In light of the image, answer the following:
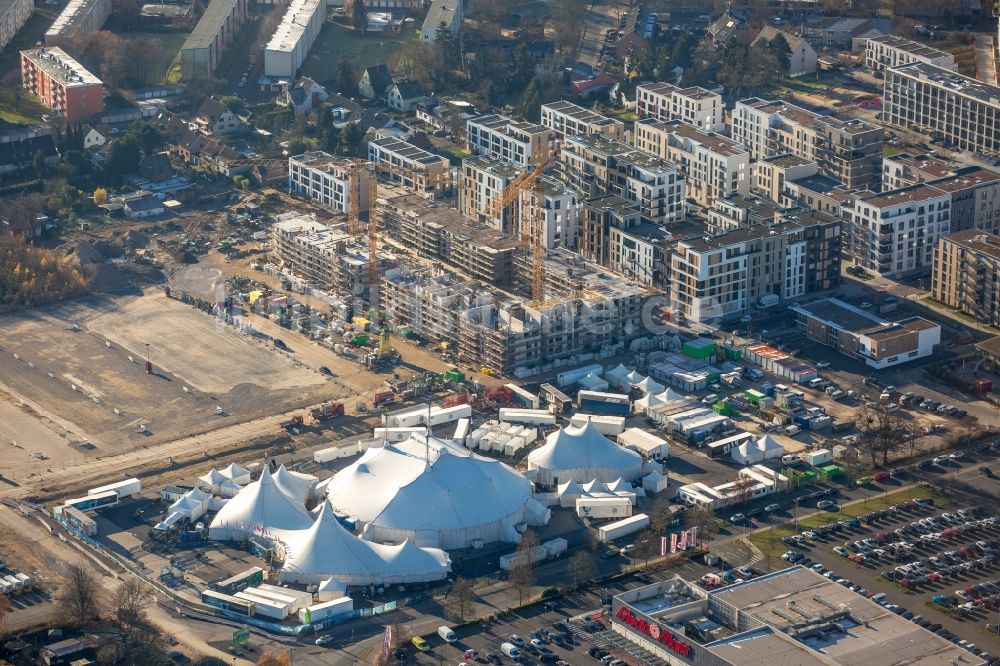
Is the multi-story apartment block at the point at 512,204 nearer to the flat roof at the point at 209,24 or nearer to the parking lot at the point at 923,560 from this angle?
the flat roof at the point at 209,24

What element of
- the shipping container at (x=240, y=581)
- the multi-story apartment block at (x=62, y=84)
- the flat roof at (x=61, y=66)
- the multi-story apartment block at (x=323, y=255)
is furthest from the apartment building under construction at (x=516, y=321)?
the flat roof at (x=61, y=66)

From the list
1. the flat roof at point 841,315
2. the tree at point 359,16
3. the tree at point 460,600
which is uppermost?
the tree at point 359,16

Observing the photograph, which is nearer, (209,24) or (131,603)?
(131,603)

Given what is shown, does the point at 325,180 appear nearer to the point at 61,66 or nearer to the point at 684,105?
the point at 684,105

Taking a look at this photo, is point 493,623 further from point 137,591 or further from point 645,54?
point 645,54

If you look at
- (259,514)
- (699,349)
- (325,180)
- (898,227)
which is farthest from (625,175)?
(259,514)

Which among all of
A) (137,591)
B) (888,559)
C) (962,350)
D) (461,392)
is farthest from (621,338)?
(137,591)
